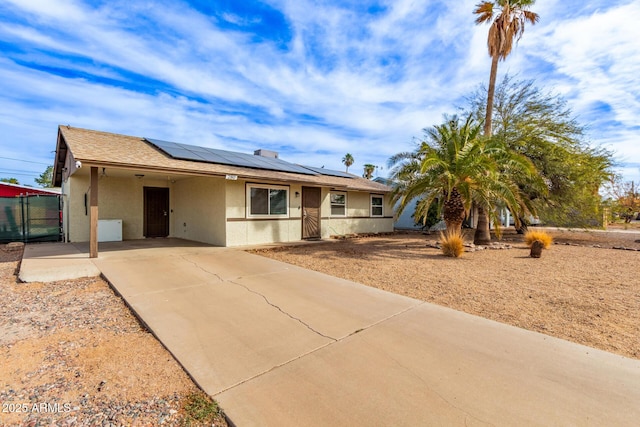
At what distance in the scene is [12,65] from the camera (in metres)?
11.1

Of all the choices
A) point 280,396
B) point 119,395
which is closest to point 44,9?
point 119,395

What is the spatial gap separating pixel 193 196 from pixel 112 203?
10.6ft

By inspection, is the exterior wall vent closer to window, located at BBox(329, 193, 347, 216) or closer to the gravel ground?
window, located at BBox(329, 193, 347, 216)

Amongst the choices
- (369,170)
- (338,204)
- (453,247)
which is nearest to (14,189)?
(338,204)

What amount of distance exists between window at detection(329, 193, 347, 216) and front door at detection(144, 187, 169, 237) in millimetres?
7686

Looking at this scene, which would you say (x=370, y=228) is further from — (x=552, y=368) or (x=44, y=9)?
(x=44, y=9)

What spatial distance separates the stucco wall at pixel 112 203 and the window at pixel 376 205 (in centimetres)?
1068

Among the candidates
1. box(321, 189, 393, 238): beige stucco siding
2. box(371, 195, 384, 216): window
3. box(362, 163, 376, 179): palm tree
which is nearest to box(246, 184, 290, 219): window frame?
box(321, 189, 393, 238): beige stucco siding

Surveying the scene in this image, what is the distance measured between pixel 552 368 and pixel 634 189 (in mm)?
34930

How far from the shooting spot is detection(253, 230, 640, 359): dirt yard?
13.2 feet

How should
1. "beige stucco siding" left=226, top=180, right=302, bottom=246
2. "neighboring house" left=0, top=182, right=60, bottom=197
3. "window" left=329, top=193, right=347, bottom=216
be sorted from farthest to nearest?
1. "neighboring house" left=0, top=182, right=60, bottom=197
2. "window" left=329, top=193, right=347, bottom=216
3. "beige stucco siding" left=226, top=180, right=302, bottom=246

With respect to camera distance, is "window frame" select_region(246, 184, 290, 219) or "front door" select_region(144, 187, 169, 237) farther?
"front door" select_region(144, 187, 169, 237)

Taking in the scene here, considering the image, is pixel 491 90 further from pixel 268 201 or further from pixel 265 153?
pixel 265 153

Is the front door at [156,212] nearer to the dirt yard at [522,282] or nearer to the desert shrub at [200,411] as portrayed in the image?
the dirt yard at [522,282]
